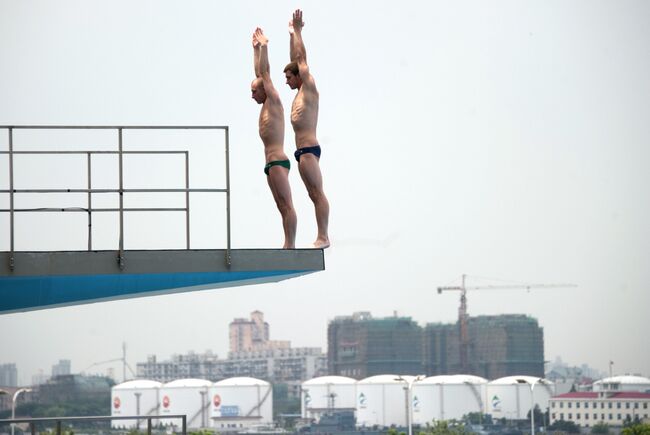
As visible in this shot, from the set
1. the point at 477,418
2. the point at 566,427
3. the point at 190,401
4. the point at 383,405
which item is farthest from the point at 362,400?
the point at 566,427

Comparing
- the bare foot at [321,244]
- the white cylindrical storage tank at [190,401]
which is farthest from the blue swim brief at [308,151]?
the white cylindrical storage tank at [190,401]

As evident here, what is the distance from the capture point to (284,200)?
14328 mm

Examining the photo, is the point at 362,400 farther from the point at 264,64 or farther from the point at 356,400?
the point at 264,64

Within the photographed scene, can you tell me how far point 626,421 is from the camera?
17012 cm

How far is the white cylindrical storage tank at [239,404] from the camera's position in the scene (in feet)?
610

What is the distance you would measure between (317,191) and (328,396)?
182554mm

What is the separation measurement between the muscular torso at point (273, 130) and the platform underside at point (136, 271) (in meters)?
1.20

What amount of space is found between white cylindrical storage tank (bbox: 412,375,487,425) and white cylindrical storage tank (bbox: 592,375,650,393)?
18435 mm

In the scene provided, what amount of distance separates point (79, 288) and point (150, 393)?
174 meters

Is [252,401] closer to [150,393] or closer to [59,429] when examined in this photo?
[150,393]

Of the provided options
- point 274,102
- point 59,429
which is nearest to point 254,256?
point 274,102

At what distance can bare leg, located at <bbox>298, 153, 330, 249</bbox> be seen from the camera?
14203 millimetres

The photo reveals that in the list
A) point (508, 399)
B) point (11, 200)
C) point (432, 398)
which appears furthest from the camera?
point (508, 399)

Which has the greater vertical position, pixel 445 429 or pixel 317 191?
pixel 317 191
